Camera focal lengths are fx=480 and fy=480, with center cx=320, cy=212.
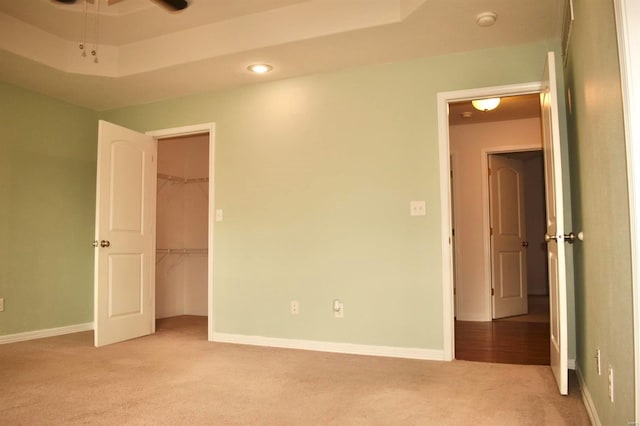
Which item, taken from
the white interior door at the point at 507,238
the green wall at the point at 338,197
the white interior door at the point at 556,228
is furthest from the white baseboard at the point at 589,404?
the white interior door at the point at 507,238

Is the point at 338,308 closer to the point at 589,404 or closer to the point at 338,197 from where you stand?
the point at 338,197

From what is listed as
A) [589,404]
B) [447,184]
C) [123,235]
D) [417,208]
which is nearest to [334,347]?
[417,208]

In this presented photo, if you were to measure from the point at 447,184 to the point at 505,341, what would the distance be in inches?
69.2

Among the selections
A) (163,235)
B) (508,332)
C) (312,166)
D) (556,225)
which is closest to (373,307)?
(312,166)

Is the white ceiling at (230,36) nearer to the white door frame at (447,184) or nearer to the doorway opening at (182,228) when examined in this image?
the white door frame at (447,184)

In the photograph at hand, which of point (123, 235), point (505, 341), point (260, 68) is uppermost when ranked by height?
point (260, 68)

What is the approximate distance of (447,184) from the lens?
3760mm

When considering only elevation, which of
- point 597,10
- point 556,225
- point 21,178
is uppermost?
point 597,10

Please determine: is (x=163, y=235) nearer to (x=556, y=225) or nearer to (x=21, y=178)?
(x=21, y=178)

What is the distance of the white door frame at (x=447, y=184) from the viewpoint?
11.9 ft

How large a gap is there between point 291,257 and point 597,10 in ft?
9.66

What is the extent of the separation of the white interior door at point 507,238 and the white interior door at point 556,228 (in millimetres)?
3052

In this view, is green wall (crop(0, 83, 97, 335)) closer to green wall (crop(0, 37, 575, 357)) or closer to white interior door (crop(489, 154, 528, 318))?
green wall (crop(0, 37, 575, 357))

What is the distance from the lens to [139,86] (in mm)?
4590
